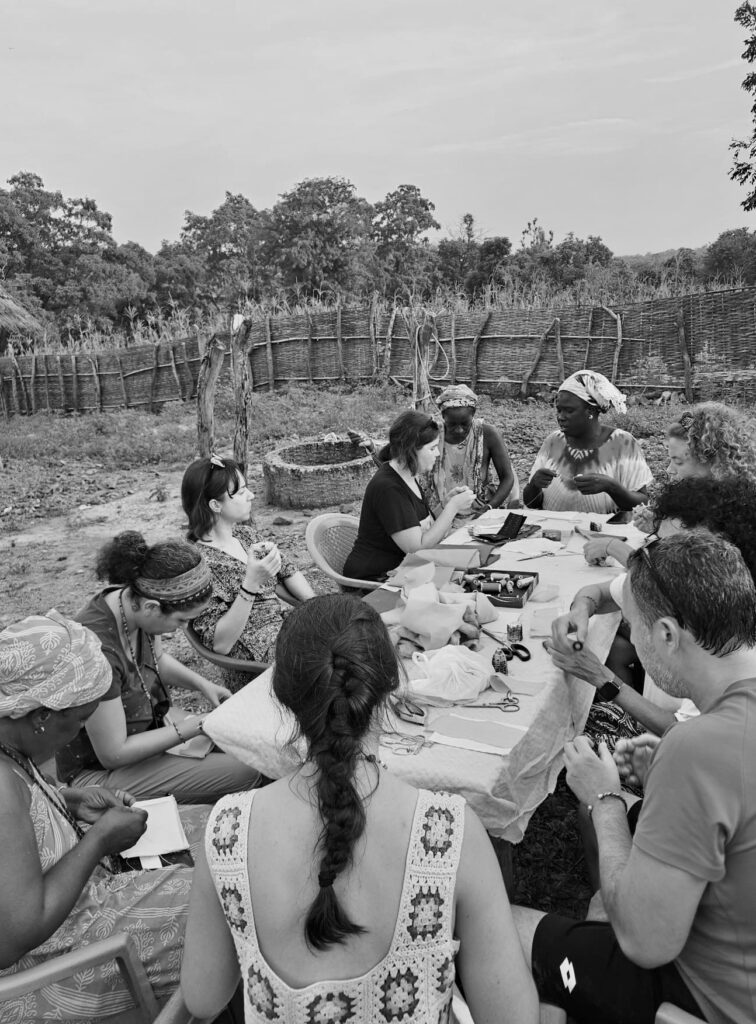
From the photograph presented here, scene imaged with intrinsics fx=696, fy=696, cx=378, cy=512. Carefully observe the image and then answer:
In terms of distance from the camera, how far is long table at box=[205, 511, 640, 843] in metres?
1.86

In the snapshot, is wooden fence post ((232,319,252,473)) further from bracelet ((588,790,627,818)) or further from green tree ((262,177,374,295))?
green tree ((262,177,374,295))

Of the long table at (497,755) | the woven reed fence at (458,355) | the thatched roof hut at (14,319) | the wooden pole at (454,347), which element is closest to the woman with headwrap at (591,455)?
the long table at (497,755)

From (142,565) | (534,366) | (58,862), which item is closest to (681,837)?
(58,862)

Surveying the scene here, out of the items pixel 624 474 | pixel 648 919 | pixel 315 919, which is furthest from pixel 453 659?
pixel 624 474

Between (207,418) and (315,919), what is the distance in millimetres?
7867

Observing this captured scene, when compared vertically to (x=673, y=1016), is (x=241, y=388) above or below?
above

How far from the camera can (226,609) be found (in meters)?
3.09

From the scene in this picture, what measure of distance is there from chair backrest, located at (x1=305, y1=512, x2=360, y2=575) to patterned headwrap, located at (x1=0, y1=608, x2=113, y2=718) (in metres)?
2.28

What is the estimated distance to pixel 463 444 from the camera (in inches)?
194

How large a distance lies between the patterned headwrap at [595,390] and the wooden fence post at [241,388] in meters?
4.64

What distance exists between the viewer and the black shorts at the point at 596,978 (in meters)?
1.47

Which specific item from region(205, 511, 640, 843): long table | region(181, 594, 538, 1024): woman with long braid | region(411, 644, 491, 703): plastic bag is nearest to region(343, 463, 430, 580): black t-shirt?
region(205, 511, 640, 843): long table

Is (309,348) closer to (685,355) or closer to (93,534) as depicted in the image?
(685,355)

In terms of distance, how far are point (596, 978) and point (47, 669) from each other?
144 cm
